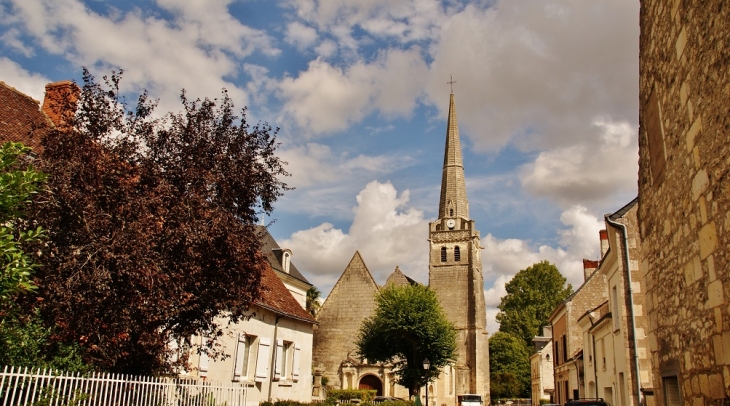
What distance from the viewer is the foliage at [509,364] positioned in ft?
179

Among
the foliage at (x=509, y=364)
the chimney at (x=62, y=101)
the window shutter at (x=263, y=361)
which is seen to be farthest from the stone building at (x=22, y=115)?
the foliage at (x=509, y=364)

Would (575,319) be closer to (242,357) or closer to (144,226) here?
(242,357)

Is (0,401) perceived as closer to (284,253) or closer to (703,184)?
(703,184)

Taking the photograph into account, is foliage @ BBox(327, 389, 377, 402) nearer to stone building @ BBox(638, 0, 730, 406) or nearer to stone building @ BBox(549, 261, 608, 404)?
stone building @ BBox(549, 261, 608, 404)

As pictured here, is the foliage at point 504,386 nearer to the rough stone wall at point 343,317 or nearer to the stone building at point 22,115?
the rough stone wall at point 343,317

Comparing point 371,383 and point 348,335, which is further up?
point 348,335

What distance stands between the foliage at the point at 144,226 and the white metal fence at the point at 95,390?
1.45 ft

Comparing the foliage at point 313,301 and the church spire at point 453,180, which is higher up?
the church spire at point 453,180

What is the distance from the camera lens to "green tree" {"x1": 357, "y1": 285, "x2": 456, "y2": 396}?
32594 millimetres

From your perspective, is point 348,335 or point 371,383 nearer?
point 371,383

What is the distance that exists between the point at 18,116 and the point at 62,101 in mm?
4890

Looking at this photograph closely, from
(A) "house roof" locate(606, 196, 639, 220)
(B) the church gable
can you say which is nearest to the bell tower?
(B) the church gable

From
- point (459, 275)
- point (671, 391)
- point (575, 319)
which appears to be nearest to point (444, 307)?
point (459, 275)

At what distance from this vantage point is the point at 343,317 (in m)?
42.1
